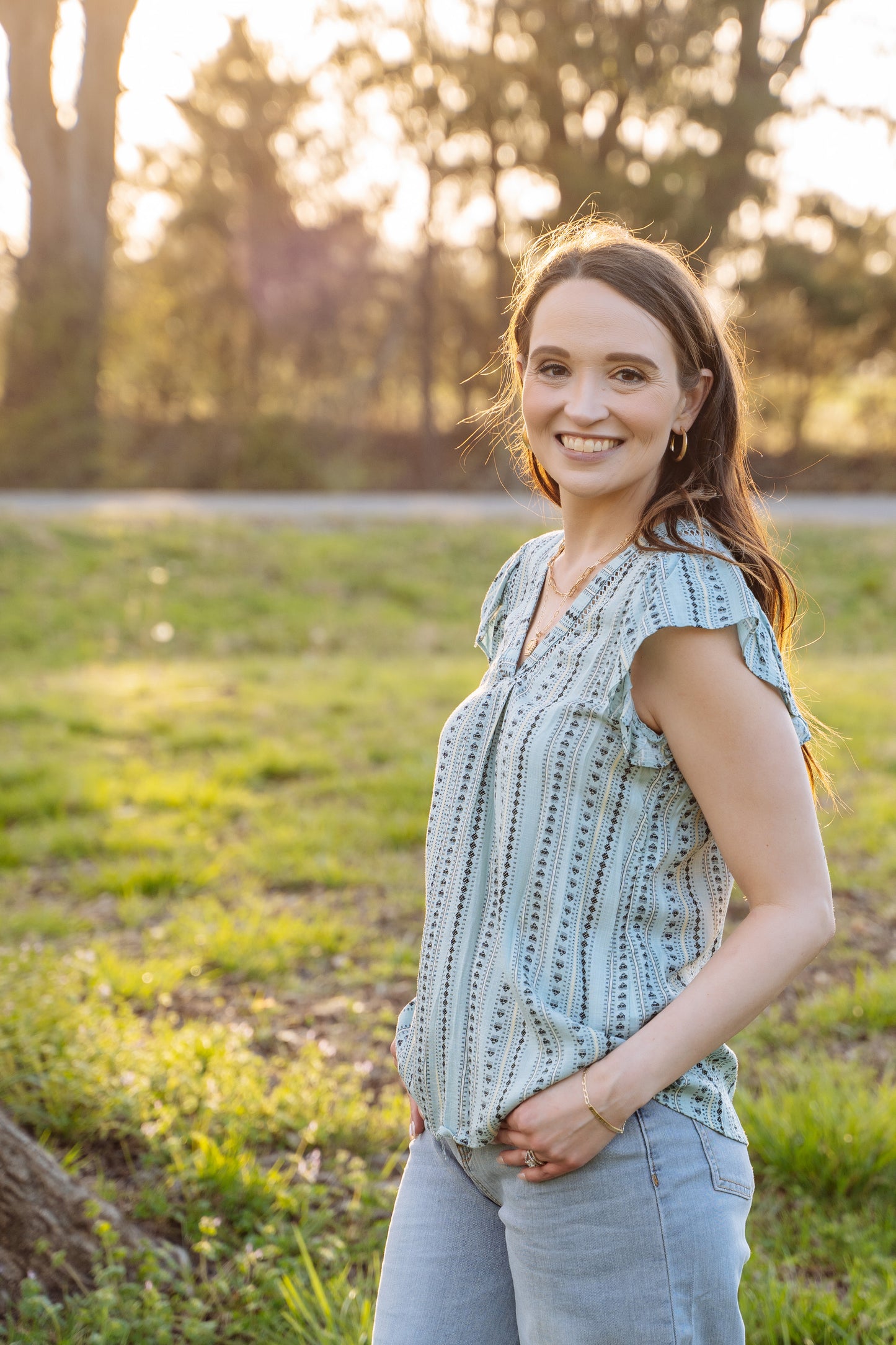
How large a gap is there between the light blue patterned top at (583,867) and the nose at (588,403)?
19 centimetres

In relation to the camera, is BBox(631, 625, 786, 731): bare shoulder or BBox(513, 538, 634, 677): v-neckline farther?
BBox(513, 538, 634, 677): v-neckline

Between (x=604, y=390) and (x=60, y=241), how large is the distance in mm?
17070

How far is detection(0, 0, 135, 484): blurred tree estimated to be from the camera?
15242mm

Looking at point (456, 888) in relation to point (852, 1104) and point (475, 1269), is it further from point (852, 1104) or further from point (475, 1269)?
point (852, 1104)

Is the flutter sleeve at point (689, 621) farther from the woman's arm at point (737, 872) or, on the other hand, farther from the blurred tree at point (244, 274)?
the blurred tree at point (244, 274)

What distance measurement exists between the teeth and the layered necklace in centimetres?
13

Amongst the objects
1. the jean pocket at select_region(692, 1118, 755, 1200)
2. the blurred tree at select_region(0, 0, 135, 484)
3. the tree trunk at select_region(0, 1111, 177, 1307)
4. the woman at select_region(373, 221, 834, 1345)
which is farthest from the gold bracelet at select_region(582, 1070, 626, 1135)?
the blurred tree at select_region(0, 0, 135, 484)

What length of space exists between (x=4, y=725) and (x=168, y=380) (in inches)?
516

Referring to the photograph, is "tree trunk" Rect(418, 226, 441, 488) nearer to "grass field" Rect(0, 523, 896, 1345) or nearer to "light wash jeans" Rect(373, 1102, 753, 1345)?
"grass field" Rect(0, 523, 896, 1345)

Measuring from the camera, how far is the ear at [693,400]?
160 centimetres

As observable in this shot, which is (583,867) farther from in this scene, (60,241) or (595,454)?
(60,241)

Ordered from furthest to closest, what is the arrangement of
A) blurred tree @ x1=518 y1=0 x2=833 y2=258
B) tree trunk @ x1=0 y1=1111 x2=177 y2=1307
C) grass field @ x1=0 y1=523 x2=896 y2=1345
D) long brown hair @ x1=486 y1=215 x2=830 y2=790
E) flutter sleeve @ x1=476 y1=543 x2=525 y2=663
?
blurred tree @ x1=518 y1=0 x2=833 y2=258 → grass field @ x1=0 y1=523 x2=896 y2=1345 → tree trunk @ x1=0 y1=1111 x2=177 y2=1307 → flutter sleeve @ x1=476 y1=543 x2=525 y2=663 → long brown hair @ x1=486 y1=215 x2=830 y2=790

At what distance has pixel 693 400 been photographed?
5.32 feet

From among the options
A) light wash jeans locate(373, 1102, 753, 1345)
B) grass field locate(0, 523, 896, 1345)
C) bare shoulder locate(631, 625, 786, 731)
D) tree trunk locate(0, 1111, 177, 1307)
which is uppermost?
bare shoulder locate(631, 625, 786, 731)
